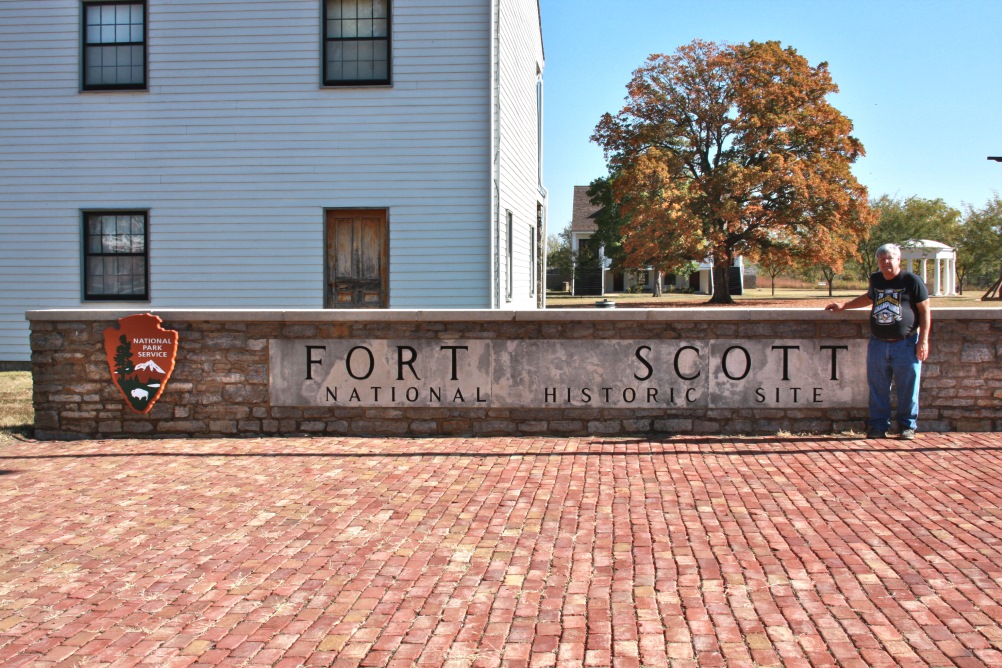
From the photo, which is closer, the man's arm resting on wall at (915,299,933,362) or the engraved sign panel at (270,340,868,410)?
the man's arm resting on wall at (915,299,933,362)

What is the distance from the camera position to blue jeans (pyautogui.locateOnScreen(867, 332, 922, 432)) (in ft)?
30.0

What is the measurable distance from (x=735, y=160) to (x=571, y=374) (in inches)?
1164

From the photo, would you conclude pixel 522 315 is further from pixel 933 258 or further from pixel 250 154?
pixel 933 258

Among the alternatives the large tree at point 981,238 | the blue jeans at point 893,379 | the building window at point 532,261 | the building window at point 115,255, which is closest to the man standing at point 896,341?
the blue jeans at point 893,379

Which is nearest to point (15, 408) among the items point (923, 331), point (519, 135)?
point (923, 331)

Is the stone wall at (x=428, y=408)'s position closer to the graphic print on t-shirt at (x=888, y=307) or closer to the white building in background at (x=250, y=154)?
the graphic print on t-shirt at (x=888, y=307)

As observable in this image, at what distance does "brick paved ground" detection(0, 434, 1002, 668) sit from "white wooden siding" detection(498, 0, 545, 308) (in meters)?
8.74

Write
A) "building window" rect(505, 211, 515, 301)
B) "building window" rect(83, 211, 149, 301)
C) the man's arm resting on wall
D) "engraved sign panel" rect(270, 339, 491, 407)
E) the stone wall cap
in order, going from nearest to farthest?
the man's arm resting on wall, the stone wall cap, "engraved sign panel" rect(270, 339, 491, 407), "building window" rect(83, 211, 149, 301), "building window" rect(505, 211, 515, 301)

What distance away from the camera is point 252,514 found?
6859mm

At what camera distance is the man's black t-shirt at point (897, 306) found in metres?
9.12

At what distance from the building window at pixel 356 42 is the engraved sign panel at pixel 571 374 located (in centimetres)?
716

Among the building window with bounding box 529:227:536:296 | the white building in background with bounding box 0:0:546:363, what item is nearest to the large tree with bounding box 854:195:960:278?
the building window with bounding box 529:227:536:296

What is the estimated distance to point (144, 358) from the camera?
390 inches

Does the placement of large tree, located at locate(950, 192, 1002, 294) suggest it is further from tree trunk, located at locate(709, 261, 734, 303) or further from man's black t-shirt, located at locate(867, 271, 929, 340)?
man's black t-shirt, located at locate(867, 271, 929, 340)
